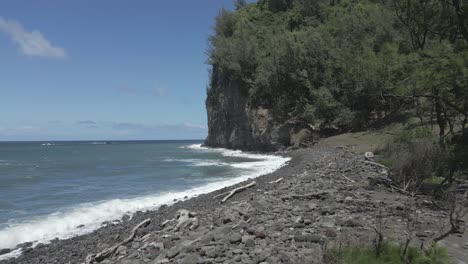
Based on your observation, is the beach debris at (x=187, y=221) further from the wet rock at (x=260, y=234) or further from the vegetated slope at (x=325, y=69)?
the vegetated slope at (x=325, y=69)

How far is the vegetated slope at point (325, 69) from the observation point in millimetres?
12352

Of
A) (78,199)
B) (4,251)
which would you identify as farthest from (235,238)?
(78,199)

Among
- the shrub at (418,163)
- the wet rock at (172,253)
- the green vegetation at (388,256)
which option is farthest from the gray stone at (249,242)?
the shrub at (418,163)

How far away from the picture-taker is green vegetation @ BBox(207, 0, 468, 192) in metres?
12.1

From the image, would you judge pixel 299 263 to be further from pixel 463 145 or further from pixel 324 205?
pixel 463 145

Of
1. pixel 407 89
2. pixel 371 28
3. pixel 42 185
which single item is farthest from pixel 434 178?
pixel 371 28

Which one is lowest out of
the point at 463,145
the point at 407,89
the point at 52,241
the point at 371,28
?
the point at 52,241

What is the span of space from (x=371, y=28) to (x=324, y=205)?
121ft

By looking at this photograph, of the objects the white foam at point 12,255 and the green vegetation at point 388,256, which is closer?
the green vegetation at point 388,256

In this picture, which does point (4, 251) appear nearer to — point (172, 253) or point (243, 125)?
point (172, 253)

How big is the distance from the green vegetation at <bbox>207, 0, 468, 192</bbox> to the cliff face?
3.26 ft

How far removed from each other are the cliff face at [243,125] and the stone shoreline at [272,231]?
33298mm

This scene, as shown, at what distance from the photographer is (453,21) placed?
12.6 meters

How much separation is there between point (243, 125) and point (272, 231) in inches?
1991
